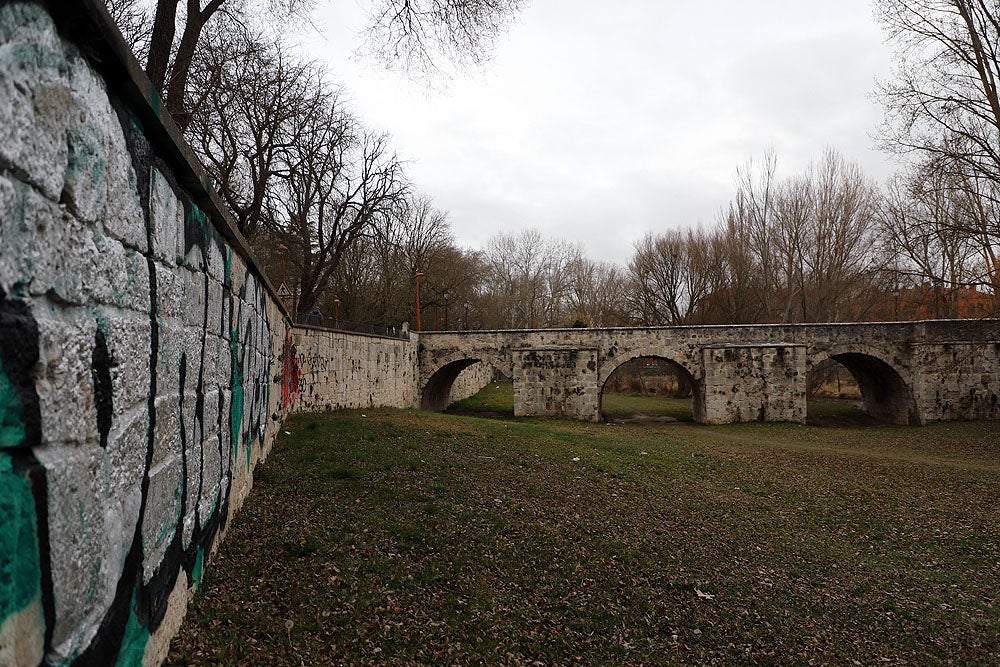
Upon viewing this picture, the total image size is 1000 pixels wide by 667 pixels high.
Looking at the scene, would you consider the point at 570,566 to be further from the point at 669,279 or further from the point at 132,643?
the point at 669,279

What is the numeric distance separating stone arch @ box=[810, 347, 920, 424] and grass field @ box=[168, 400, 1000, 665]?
11.4 metres

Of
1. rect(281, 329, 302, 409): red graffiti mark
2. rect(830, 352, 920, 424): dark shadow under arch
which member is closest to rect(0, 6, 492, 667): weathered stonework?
rect(281, 329, 302, 409): red graffiti mark

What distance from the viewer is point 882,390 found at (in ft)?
66.6

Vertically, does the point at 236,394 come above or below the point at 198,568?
above

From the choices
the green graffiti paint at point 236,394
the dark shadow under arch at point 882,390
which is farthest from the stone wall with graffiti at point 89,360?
the dark shadow under arch at point 882,390

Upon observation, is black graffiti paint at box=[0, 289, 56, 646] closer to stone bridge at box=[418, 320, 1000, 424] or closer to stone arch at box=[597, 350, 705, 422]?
stone bridge at box=[418, 320, 1000, 424]

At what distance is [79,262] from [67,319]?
0.16 meters

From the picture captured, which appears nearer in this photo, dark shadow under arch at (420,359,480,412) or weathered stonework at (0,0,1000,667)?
weathered stonework at (0,0,1000,667)

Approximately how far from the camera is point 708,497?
7.29 metres

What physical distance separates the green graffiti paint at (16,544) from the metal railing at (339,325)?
389 inches

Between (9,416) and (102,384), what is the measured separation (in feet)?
1.43

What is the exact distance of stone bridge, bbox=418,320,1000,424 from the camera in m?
17.8

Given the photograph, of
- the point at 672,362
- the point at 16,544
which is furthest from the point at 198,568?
the point at 672,362

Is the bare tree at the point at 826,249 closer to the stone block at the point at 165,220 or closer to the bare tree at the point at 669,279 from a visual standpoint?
the bare tree at the point at 669,279
